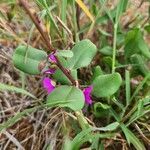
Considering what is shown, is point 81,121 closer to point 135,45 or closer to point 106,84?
point 106,84

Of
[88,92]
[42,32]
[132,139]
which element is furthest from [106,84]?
[42,32]

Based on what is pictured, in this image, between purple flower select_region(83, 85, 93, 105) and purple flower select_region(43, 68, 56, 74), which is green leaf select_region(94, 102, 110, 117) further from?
purple flower select_region(43, 68, 56, 74)

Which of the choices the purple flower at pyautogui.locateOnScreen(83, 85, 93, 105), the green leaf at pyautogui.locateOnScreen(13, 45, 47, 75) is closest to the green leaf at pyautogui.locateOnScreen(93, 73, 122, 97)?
the purple flower at pyautogui.locateOnScreen(83, 85, 93, 105)

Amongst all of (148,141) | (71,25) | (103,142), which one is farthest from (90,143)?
(71,25)

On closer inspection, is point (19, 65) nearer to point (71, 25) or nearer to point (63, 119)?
point (63, 119)

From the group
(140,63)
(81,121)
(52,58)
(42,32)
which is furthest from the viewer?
(140,63)

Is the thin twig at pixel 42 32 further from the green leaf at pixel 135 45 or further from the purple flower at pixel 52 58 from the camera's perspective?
the green leaf at pixel 135 45
